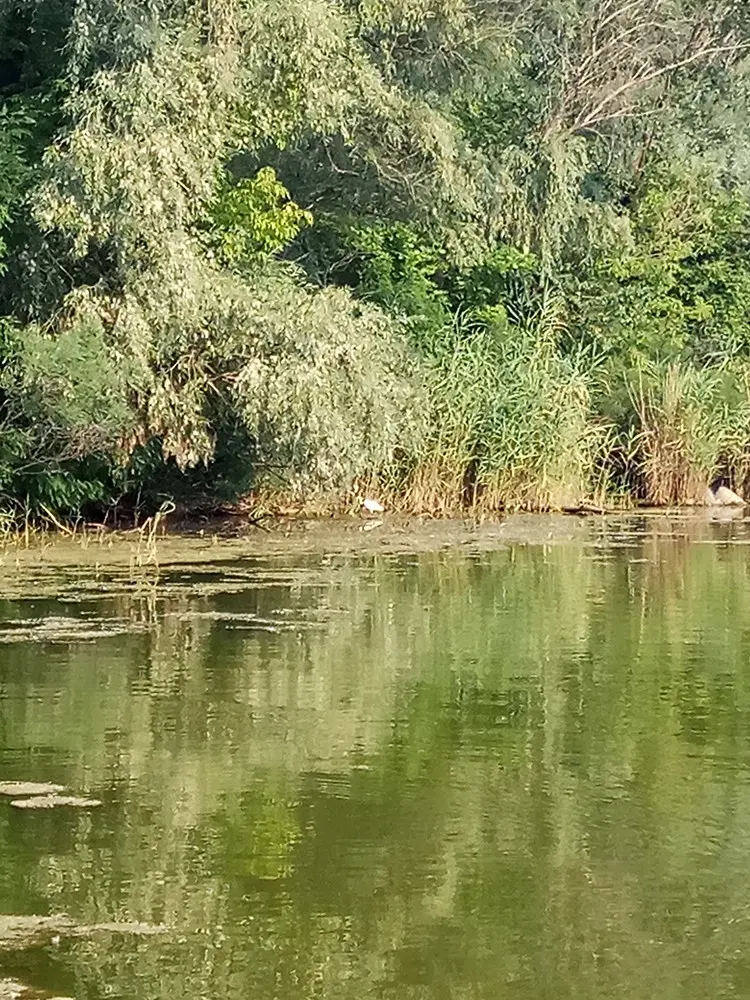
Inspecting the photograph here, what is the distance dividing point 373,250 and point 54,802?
1501 centimetres

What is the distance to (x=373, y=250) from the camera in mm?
21469

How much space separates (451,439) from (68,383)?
518 cm

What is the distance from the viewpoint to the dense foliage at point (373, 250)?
14.9 meters

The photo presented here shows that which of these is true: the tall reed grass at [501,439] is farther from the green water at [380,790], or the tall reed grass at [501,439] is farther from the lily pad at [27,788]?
the lily pad at [27,788]

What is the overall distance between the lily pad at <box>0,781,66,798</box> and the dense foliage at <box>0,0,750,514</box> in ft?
24.0

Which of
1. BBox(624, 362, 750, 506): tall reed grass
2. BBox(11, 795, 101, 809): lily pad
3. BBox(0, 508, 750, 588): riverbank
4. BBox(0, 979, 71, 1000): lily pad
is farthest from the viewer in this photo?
BBox(624, 362, 750, 506): tall reed grass

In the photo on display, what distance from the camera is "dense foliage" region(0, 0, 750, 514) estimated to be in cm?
1495

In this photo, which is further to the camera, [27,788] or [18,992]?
[27,788]

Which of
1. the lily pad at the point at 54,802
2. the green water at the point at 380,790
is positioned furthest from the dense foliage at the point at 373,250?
the lily pad at the point at 54,802

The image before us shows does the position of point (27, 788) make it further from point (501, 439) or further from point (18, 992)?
point (501, 439)

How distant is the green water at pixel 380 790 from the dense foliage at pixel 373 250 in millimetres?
2878

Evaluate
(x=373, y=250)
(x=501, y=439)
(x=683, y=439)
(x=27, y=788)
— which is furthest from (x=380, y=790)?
(x=373, y=250)

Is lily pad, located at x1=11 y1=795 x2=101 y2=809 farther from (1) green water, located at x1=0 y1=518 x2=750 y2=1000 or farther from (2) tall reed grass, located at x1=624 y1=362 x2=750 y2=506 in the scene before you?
(2) tall reed grass, located at x1=624 y1=362 x2=750 y2=506

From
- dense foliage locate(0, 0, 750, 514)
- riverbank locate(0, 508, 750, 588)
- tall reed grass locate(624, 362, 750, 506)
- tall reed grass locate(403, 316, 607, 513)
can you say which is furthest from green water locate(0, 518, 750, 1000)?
tall reed grass locate(624, 362, 750, 506)
